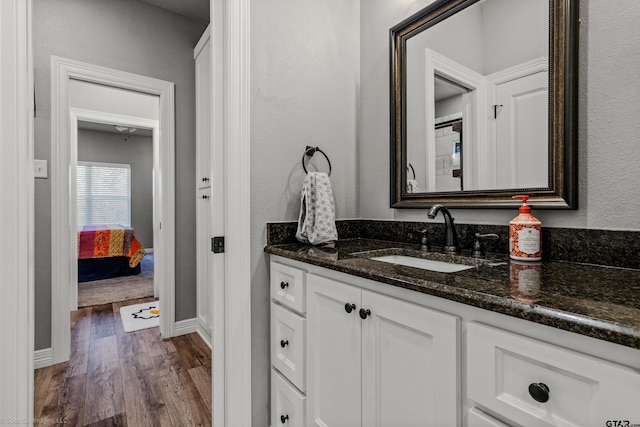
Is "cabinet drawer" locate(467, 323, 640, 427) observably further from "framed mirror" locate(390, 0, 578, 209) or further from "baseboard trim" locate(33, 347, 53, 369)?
"baseboard trim" locate(33, 347, 53, 369)

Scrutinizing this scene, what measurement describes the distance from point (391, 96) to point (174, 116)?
1.86 metres

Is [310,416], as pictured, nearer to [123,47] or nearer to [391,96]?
Answer: [391,96]

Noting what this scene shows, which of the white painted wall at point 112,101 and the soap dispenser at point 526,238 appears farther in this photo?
the white painted wall at point 112,101

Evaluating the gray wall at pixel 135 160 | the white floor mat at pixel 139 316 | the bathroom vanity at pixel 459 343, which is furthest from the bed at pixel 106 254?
the bathroom vanity at pixel 459 343

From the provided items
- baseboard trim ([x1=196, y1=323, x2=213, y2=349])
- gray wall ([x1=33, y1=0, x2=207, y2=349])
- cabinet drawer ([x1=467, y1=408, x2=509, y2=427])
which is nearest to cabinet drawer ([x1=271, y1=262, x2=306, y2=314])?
cabinet drawer ([x1=467, y1=408, x2=509, y2=427])

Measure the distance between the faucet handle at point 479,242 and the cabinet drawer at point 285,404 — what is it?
848 millimetres

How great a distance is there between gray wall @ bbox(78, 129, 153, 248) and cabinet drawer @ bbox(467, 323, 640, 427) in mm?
7639

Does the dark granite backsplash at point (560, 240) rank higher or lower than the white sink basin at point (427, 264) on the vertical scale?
higher

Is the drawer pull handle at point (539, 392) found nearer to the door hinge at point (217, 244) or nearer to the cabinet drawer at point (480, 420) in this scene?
the cabinet drawer at point (480, 420)

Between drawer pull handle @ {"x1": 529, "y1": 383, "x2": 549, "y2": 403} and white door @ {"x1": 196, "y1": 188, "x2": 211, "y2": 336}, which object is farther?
white door @ {"x1": 196, "y1": 188, "x2": 211, "y2": 336}

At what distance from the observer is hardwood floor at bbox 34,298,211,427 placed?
1642 millimetres

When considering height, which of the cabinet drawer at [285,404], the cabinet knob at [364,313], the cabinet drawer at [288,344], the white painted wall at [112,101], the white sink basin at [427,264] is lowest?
the cabinet drawer at [285,404]

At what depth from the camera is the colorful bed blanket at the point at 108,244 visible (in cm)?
426

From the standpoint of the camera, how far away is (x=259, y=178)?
1.45m
